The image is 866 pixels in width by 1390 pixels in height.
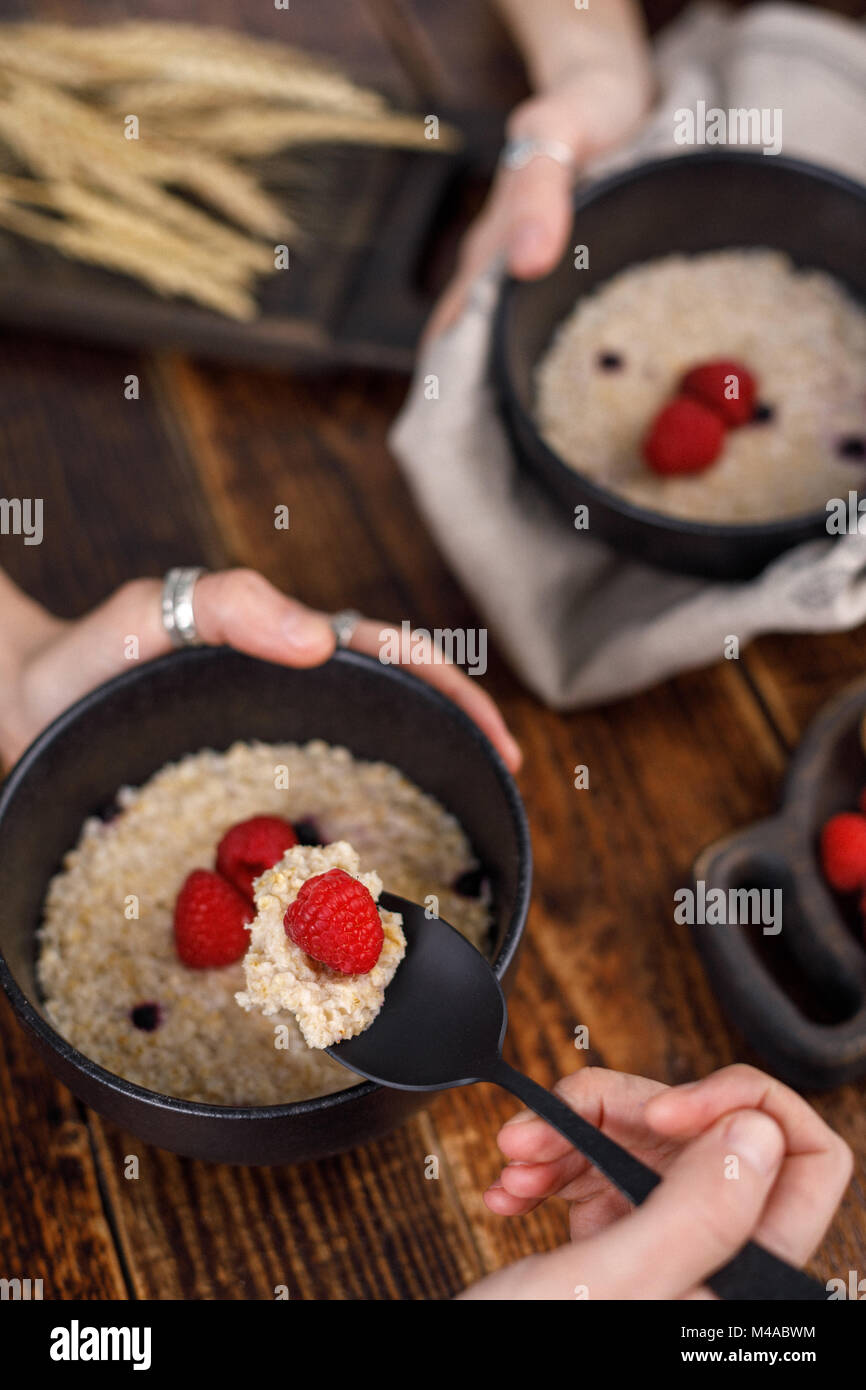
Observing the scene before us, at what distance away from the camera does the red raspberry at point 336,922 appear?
2.11 feet

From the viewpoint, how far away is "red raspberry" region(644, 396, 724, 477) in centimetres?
100

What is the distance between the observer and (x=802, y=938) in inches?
34.3

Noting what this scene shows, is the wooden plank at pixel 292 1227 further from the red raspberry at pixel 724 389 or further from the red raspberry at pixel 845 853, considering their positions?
the red raspberry at pixel 724 389

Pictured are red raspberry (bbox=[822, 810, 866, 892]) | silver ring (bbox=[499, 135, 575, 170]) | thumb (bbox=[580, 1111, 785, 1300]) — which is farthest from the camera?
silver ring (bbox=[499, 135, 575, 170])

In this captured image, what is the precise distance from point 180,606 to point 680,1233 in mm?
518

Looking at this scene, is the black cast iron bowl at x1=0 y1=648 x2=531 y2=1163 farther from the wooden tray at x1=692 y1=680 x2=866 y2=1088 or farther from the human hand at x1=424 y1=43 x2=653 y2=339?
the human hand at x1=424 y1=43 x2=653 y2=339

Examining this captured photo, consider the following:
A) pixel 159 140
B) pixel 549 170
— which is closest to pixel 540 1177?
pixel 549 170

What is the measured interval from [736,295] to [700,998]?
63 cm

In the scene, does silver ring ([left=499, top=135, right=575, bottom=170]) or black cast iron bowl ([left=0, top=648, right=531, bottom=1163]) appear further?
silver ring ([left=499, top=135, right=575, bottom=170])

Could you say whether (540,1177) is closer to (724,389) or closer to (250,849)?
(250,849)

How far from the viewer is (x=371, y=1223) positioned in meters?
0.81

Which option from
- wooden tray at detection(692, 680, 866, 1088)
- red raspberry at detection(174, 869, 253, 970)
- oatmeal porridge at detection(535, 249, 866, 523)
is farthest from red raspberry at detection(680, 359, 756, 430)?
red raspberry at detection(174, 869, 253, 970)

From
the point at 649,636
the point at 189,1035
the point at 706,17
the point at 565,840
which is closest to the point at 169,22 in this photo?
the point at 706,17

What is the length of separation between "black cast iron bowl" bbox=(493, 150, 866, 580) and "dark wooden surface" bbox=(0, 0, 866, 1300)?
0.16m
